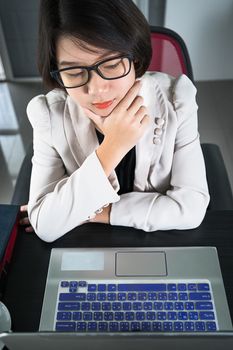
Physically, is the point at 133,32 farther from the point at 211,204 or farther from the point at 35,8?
the point at 35,8

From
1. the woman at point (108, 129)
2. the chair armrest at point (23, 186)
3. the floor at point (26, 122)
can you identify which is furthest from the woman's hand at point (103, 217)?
the floor at point (26, 122)

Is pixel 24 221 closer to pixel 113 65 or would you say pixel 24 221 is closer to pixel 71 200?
pixel 71 200

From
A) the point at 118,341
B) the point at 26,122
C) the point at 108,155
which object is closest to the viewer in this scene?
the point at 118,341

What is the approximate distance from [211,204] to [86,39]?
0.72m

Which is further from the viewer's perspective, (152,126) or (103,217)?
(152,126)

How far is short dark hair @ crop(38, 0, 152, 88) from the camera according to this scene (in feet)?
2.10

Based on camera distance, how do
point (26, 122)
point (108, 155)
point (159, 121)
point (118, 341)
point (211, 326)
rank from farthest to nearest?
point (26, 122) < point (159, 121) < point (108, 155) < point (211, 326) < point (118, 341)

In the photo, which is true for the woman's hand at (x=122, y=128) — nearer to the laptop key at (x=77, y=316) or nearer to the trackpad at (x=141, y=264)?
the trackpad at (x=141, y=264)

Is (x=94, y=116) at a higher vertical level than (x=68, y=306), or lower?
higher

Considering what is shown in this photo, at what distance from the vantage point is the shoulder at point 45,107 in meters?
0.91

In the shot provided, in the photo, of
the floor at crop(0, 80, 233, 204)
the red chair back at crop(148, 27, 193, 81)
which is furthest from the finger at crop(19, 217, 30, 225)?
the floor at crop(0, 80, 233, 204)

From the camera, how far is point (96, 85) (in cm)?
72

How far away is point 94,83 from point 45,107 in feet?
0.83

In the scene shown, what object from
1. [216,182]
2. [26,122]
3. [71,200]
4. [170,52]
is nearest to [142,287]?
[71,200]
